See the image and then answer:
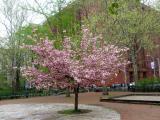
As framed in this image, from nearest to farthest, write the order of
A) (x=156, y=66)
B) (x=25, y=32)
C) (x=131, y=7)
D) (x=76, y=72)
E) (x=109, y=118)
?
(x=109, y=118) → (x=76, y=72) → (x=131, y=7) → (x=25, y=32) → (x=156, y=66)

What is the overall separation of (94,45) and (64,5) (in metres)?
18.7

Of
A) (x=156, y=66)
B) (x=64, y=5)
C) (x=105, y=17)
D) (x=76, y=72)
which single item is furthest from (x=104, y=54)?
(x=156, y=66)

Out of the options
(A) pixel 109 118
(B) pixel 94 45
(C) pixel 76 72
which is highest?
(B) pixel 94 45

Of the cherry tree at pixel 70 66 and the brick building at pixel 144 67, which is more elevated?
the brick building at pixel 144 67

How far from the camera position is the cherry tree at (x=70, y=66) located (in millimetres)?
19219

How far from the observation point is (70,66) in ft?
62.7

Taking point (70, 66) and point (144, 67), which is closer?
point (70, 66)

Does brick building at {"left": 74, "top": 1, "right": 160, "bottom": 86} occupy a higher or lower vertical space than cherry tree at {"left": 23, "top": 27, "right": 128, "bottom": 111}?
higher

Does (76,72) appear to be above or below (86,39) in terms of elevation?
below

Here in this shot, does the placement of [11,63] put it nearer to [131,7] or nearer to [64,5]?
[64,5]

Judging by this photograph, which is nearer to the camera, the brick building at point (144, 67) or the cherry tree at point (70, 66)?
the cherry tree at point (70, 66)

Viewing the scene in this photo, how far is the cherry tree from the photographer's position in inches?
757

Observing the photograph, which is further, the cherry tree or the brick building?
the brick building

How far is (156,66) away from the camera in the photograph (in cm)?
6919
